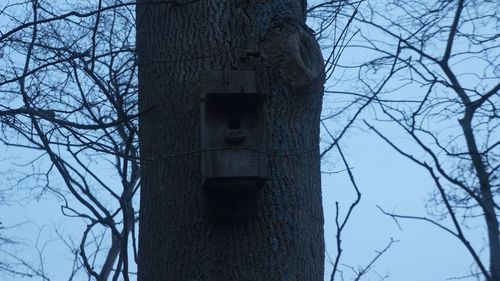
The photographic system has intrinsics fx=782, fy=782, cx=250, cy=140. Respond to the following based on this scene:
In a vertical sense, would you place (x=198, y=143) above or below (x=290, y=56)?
below

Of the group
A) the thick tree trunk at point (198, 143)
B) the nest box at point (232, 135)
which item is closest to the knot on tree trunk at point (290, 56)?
the thick tree trunk at point (198, 143)

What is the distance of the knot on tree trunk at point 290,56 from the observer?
3.08 m

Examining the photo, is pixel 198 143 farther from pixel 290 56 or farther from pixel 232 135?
pixel 290 56

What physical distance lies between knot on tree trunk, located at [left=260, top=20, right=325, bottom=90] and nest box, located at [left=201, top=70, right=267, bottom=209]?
170 millimetres

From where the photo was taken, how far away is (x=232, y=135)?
292 centimetres

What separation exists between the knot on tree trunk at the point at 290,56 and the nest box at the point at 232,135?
17cm

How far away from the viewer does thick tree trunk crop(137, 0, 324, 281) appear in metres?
2.83

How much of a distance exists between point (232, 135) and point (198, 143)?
0.15 meters

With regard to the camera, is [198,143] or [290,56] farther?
[290,56]

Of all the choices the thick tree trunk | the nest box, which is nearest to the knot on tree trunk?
the thick tree trunk

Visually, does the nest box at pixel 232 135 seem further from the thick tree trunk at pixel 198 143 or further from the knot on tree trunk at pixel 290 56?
the knot on tree trunk at pixel 290 56

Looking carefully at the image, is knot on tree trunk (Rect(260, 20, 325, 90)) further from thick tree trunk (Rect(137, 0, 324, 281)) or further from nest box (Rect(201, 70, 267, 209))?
nest box (Rect(201, 70, 267, 209))

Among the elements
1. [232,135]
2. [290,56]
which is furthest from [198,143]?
[290,56]

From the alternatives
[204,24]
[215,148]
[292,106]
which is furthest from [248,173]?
[204,24]
